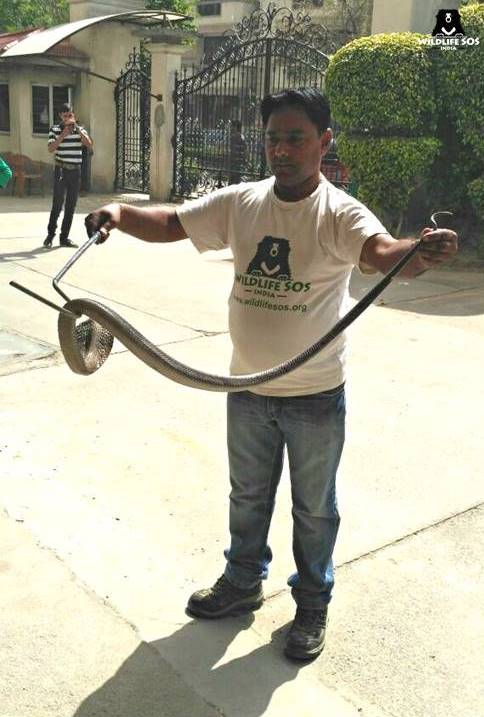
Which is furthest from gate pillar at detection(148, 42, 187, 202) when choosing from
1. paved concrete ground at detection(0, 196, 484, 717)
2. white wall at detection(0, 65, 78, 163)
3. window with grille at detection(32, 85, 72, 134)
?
paved concrete ground at detection(0, 196, 484, 717)

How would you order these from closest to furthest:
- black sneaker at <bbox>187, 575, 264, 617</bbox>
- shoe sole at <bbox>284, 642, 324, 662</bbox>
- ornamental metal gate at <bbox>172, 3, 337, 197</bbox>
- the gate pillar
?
shoe sole at <bbox>284, 642, 324, 662</bbox> < black sneaker at <bbox>187, 575, 264, 617</bbox> < ornamental metal gate at <bbox>172, 3, 337, 197</bbox> < the gate pillar

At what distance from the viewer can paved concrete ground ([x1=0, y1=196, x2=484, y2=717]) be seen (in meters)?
2.49

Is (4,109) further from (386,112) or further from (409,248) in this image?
(409,248)

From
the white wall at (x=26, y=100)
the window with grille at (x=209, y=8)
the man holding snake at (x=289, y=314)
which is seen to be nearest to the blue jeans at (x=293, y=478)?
the man holding snake at (x=289, y=314)

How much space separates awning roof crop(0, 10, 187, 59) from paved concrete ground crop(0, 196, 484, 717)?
1018cm

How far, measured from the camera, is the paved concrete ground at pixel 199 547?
249 cm

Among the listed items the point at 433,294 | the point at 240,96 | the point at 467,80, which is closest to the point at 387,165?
the point at 467,80

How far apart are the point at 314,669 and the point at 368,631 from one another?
0.28 m

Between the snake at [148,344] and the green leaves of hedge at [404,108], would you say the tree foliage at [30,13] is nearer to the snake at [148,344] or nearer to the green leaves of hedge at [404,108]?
the green leaves of hedge at [404,108]

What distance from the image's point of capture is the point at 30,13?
33750mm

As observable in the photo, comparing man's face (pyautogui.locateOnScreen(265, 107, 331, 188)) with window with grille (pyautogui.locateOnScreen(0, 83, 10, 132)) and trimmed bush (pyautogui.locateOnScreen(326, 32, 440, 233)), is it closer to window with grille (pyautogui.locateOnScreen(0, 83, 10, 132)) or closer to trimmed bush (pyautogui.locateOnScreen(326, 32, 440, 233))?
trimmed bush (pyautogui.locateOnScreen(326, 32, 440, 233))

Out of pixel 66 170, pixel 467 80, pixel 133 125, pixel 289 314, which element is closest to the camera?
pixel 289 314

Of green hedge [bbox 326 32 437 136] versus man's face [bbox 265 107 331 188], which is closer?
man's face [bbox 265 107 331 188]

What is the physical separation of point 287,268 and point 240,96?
509 inches
